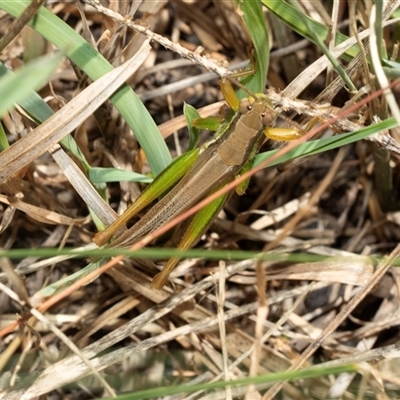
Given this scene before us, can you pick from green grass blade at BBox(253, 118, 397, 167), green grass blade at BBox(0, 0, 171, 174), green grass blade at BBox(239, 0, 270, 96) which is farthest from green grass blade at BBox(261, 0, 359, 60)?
green grass blade at BBox(0, 0, 171, 174)

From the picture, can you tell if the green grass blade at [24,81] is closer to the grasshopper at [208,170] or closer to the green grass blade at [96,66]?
the green grass blade at [96,66]

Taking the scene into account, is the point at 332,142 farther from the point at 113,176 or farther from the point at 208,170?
the point at 113,176

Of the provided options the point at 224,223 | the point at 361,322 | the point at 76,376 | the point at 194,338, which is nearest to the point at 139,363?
the point at 194,338

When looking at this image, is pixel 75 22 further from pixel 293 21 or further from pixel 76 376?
pixel 76 376

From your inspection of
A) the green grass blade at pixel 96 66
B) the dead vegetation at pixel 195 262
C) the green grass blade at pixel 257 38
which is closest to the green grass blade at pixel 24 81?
the green grass blade at pixel 96 66

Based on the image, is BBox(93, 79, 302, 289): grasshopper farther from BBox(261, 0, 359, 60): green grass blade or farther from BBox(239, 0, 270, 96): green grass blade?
BBox(261, 0, 359, 60): green grass blade
